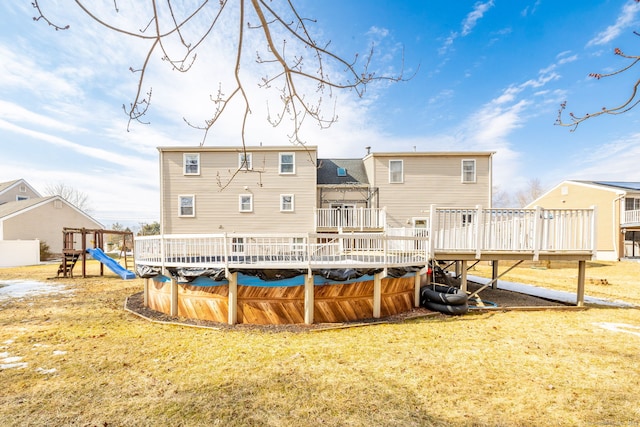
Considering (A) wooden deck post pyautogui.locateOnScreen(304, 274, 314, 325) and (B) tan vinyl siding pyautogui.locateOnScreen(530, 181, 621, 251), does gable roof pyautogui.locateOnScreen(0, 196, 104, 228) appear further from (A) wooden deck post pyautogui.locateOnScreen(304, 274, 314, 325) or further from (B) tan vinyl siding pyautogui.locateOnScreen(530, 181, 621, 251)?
(B) tan vinyl siding pyautogui.locateOnScreen(530, 181, 621, 251)

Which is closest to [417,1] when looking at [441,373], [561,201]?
[441,373]

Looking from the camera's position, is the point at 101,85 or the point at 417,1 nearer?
the point at 101,85

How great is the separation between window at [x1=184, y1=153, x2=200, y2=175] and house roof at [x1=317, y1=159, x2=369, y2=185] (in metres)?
7.09

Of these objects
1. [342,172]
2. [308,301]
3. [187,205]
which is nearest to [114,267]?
[187,205]

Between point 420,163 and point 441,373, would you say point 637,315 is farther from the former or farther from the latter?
point 420,163

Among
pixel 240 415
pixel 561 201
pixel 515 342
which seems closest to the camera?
pixel 240 415

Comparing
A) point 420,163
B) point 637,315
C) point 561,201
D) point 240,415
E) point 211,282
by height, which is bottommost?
point 637,315

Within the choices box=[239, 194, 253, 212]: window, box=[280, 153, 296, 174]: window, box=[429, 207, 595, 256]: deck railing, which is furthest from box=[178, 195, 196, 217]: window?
box=[429, 207, 595, 256]: deck railing

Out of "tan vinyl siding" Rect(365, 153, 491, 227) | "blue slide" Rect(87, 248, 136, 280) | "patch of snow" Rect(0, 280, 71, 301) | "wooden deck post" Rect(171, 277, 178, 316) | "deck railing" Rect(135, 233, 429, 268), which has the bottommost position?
"patch of snow" Rect(0, 280, 71, 301)

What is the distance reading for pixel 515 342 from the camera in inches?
201

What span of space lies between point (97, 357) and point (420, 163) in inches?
626

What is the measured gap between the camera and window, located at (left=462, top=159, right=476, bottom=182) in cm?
1619

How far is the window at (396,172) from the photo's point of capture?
642 inches

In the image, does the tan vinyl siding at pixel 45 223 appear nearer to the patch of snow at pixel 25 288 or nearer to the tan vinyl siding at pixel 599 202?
the patch of snow at pixel 25 288
